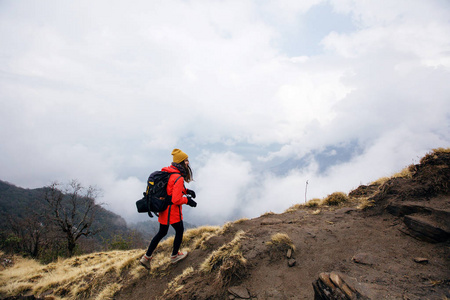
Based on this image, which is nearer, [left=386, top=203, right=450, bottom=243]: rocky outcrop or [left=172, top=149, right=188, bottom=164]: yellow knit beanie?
[left=386, top=203, right=450, bottom=243]: rocky outcrop

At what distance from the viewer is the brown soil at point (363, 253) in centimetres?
433

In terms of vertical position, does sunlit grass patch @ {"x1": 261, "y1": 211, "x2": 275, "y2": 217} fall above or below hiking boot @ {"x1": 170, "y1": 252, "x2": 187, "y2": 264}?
above

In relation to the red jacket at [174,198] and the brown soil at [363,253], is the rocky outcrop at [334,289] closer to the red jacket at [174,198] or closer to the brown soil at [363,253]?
the brown soil at [363,253]

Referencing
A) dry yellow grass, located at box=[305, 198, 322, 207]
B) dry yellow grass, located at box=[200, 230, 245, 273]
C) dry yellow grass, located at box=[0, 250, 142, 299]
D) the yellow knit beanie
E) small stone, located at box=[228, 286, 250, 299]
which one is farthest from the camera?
dry yellow grass, located at box=[305, 198, 322, 207]

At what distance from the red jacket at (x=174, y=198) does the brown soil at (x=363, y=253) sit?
5.61 ft

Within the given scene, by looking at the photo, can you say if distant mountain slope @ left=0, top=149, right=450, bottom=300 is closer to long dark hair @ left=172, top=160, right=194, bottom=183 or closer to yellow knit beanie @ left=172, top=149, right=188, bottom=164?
long dark hair @ left=172, top=160, right=194, bottom=183

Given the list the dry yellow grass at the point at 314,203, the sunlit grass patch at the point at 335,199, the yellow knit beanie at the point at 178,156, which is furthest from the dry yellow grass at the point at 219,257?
the sunlit grass patch at the point at 335,199

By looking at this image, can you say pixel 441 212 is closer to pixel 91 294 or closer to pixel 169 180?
pixel 169 180

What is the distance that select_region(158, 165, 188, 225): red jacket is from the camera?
575cm

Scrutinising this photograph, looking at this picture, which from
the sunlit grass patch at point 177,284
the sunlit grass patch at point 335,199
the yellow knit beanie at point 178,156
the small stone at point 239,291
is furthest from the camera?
the sunlit grass patch at point 335,199

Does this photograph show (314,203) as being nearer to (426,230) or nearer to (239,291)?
(426,230)

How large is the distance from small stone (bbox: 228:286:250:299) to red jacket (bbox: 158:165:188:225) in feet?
7.41

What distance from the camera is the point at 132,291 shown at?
687cm

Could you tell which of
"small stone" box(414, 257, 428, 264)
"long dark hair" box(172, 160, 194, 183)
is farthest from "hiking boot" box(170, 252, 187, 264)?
"small stone" box(414, 257, 428, 264)
